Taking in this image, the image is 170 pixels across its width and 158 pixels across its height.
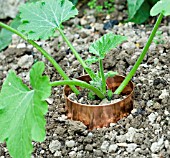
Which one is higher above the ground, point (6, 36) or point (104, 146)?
point (6, 36)

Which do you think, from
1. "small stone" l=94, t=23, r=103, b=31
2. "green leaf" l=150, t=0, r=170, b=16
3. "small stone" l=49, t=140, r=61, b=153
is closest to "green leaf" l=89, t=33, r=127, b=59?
"green leaf" l=150, t=0, r=170, b=16

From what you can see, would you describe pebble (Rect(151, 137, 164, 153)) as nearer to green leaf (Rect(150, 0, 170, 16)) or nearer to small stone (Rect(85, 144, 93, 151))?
small stone (Rect(85, 144, 93, 151))

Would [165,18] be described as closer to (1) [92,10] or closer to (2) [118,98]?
(1) [92,10]

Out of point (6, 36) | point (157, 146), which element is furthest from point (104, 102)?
point (6, 36)

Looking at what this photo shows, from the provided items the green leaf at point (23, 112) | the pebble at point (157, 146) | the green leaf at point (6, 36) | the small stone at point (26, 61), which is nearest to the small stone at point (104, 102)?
the pebble at point (157, 146)

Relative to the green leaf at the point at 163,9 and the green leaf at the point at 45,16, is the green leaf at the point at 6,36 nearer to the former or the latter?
the green leaf at the point at 45,16

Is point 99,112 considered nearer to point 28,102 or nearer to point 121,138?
point 121,138

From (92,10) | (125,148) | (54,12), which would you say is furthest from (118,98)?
(92,10)
